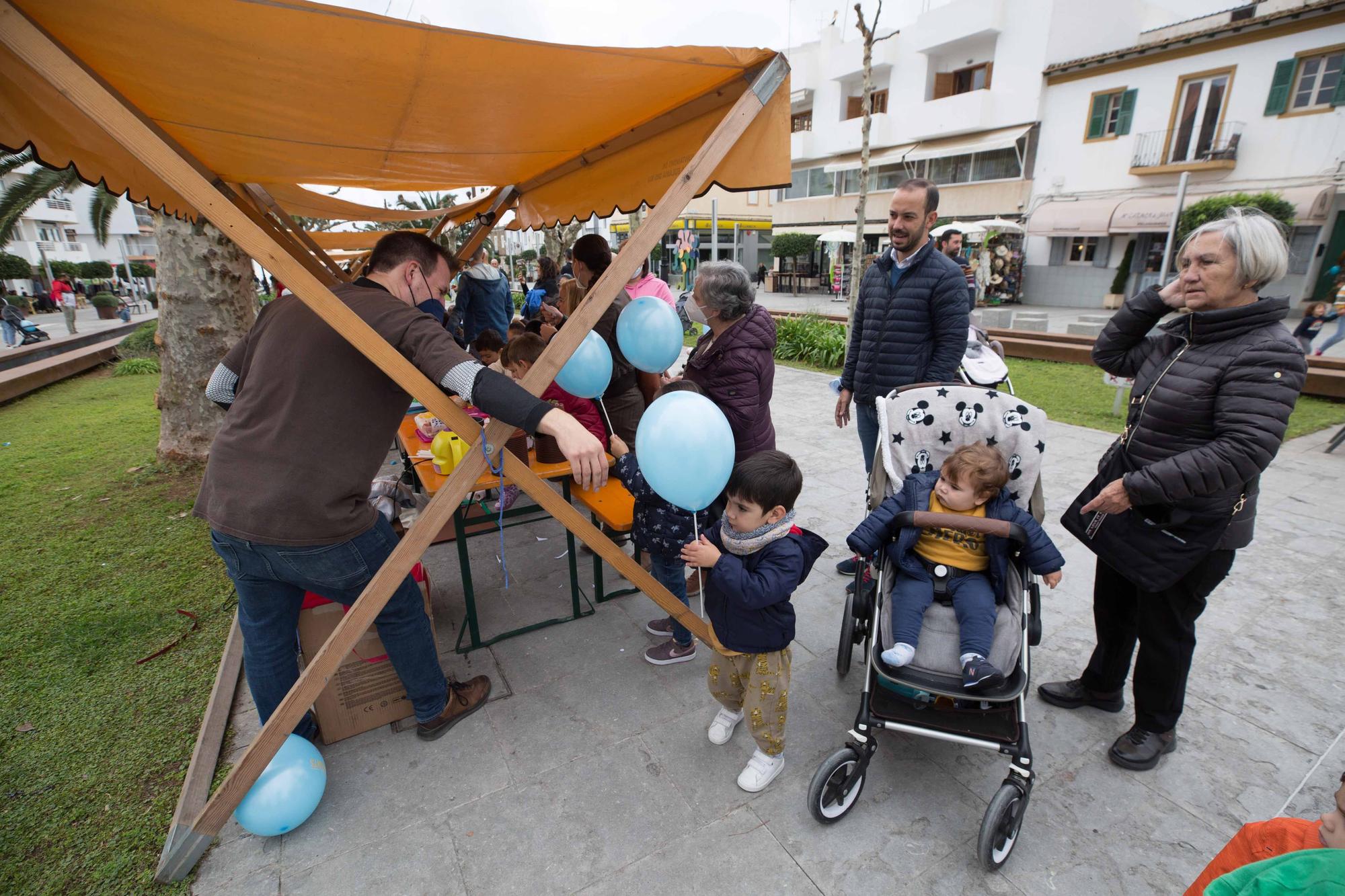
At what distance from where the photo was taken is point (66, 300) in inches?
932

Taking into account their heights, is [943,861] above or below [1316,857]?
below

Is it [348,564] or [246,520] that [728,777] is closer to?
[348,564]

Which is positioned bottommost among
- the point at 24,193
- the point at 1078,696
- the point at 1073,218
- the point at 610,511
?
the point at 1078,696

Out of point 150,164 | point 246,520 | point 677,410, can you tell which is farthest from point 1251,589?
point 150,164

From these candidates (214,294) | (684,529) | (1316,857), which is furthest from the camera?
(214,294)

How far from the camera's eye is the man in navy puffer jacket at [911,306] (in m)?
3.25

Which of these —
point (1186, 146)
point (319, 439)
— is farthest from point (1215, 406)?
point (1186, 146)

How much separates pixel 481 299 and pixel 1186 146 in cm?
2198

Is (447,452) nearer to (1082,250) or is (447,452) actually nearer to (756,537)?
(756,537)

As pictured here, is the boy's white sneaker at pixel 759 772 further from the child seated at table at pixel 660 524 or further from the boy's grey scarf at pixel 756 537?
the boy's grey scarf at pixel 756 537

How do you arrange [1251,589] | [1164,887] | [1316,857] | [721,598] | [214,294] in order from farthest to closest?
[214,294]
[1251,589]
[721,598]
[1164,887]
[1316,857]

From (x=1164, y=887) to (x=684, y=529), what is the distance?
81.1 inches

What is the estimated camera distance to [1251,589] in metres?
3.67

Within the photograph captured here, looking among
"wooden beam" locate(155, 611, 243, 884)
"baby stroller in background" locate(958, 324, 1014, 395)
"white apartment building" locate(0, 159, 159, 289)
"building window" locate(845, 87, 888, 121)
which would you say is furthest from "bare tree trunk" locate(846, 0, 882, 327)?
"white apartment building" locate(0, 159, 159, 289)
